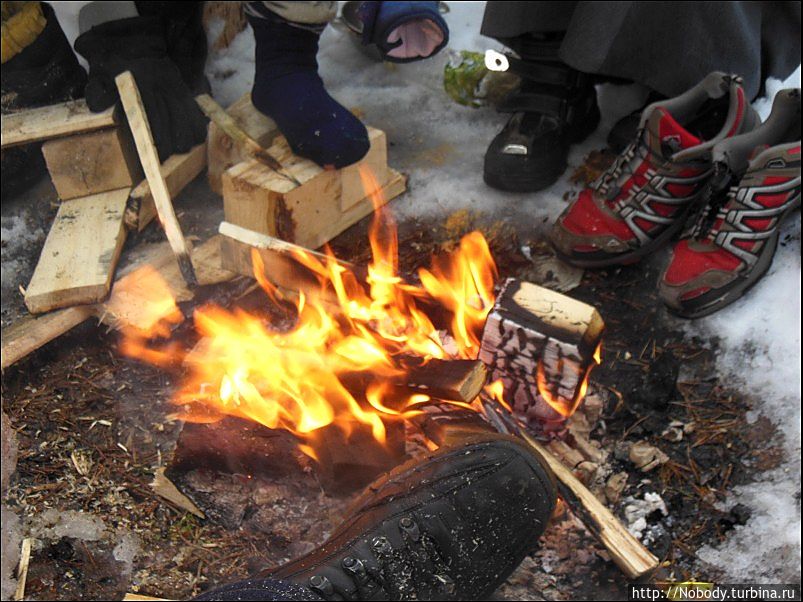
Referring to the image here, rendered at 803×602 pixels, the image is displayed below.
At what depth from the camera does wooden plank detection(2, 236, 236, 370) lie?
1.97 metres

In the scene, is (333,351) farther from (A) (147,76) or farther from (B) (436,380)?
(A) (147,76)

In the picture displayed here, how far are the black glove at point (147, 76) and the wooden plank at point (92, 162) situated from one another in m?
0.11

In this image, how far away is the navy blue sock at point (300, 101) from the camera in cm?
231

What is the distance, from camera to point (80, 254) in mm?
2209

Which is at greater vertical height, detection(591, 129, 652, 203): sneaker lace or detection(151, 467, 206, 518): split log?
detection(591, 129, 652, 203): sneaker lace

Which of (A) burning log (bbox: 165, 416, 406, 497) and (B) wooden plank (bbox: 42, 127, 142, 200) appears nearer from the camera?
(A) burning log (bbox: 165, 416, 406, 497)

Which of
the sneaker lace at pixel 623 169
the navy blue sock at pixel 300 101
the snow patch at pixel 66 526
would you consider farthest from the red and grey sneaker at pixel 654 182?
the snow patch at pixel 66 526

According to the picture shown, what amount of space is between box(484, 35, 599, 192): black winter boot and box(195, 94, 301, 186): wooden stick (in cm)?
85

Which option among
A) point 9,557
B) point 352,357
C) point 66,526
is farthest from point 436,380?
point 9,557

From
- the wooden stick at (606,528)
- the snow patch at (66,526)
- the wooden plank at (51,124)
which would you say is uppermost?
the wooden plank at (51,124)

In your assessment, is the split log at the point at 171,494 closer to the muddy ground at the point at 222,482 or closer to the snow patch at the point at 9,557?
the muddy ground at the point at 222,482

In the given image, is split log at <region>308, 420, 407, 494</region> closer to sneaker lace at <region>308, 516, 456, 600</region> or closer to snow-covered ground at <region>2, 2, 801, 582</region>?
sneaker lace at <region>308, 516, 456, 600</region>

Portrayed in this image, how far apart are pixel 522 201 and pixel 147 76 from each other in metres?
1.51

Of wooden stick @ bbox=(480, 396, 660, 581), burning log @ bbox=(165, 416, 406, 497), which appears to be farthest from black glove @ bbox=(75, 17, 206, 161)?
wooden stick @ bbox=(480, 396, 660, 581)
